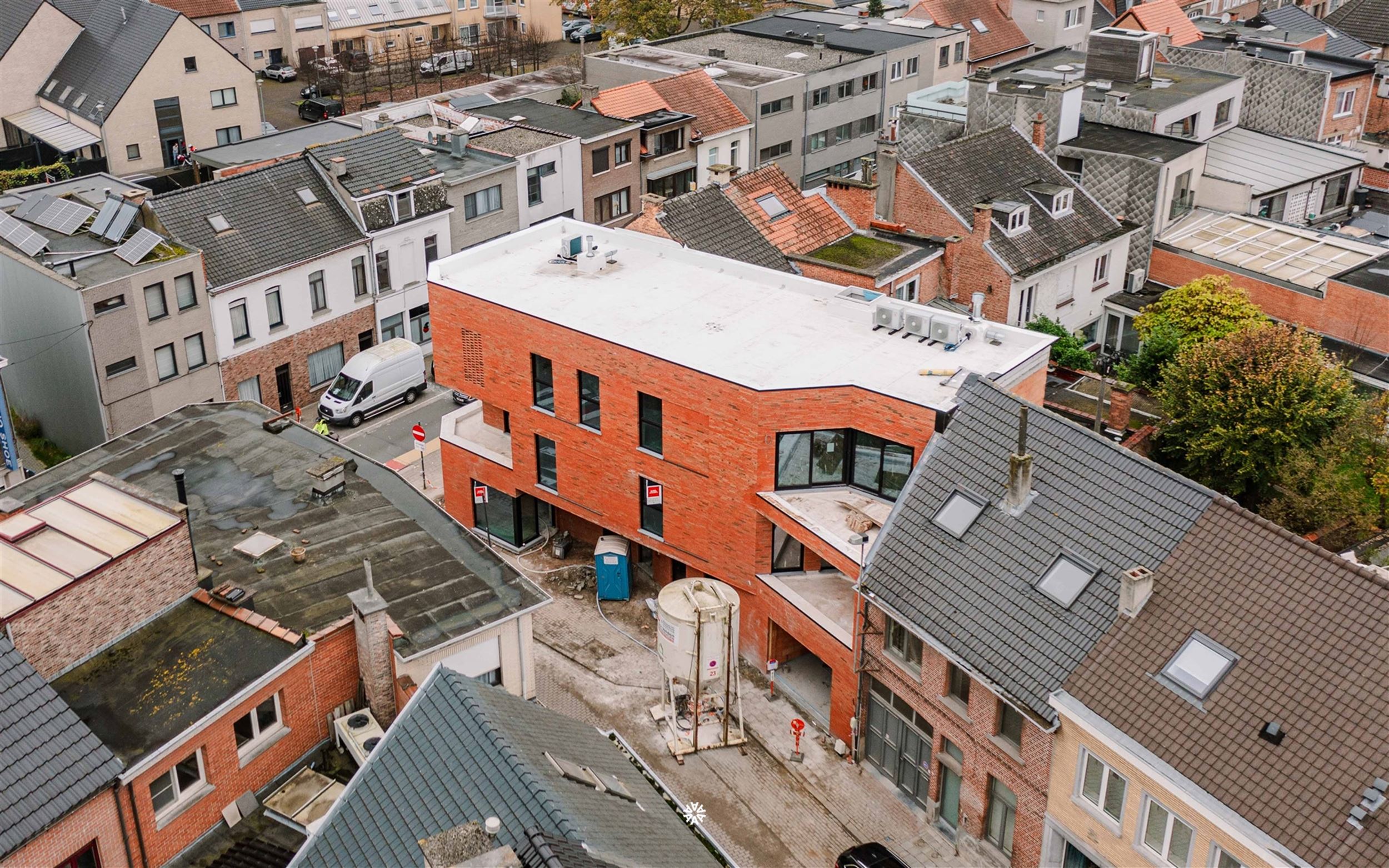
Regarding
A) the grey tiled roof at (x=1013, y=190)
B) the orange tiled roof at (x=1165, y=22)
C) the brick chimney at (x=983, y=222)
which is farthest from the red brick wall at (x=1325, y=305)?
the orange tiled roof at (x=1165, y=22)

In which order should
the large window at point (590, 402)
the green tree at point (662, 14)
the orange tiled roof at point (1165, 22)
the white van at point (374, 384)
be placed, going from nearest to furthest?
the large window at point (590, 402), the white van at point (374, 384), the orange tiled roof at point (1165, 22), the green tree at point (662, 14)

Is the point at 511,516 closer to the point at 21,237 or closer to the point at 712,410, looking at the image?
the point at 712,410

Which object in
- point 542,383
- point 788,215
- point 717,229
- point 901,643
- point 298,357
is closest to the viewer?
point 901,643

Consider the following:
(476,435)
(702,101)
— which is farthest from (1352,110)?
(476,435)

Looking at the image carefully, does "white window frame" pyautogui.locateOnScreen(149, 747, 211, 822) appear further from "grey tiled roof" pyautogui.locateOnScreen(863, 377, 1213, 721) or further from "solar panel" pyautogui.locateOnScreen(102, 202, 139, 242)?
"solar panel" pyautogui.locateOnScreen(102, 202, 139, 242)

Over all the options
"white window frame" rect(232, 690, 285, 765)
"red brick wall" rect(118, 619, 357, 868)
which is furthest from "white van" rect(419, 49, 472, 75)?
"white window frame" rect(232, 690, 285, 765)

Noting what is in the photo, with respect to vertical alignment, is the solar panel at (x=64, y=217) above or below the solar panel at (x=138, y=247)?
above

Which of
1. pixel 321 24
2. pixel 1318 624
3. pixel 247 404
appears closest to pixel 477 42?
pixel 321 24

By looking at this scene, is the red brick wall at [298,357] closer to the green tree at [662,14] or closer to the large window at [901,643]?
the large window at [901,643]
